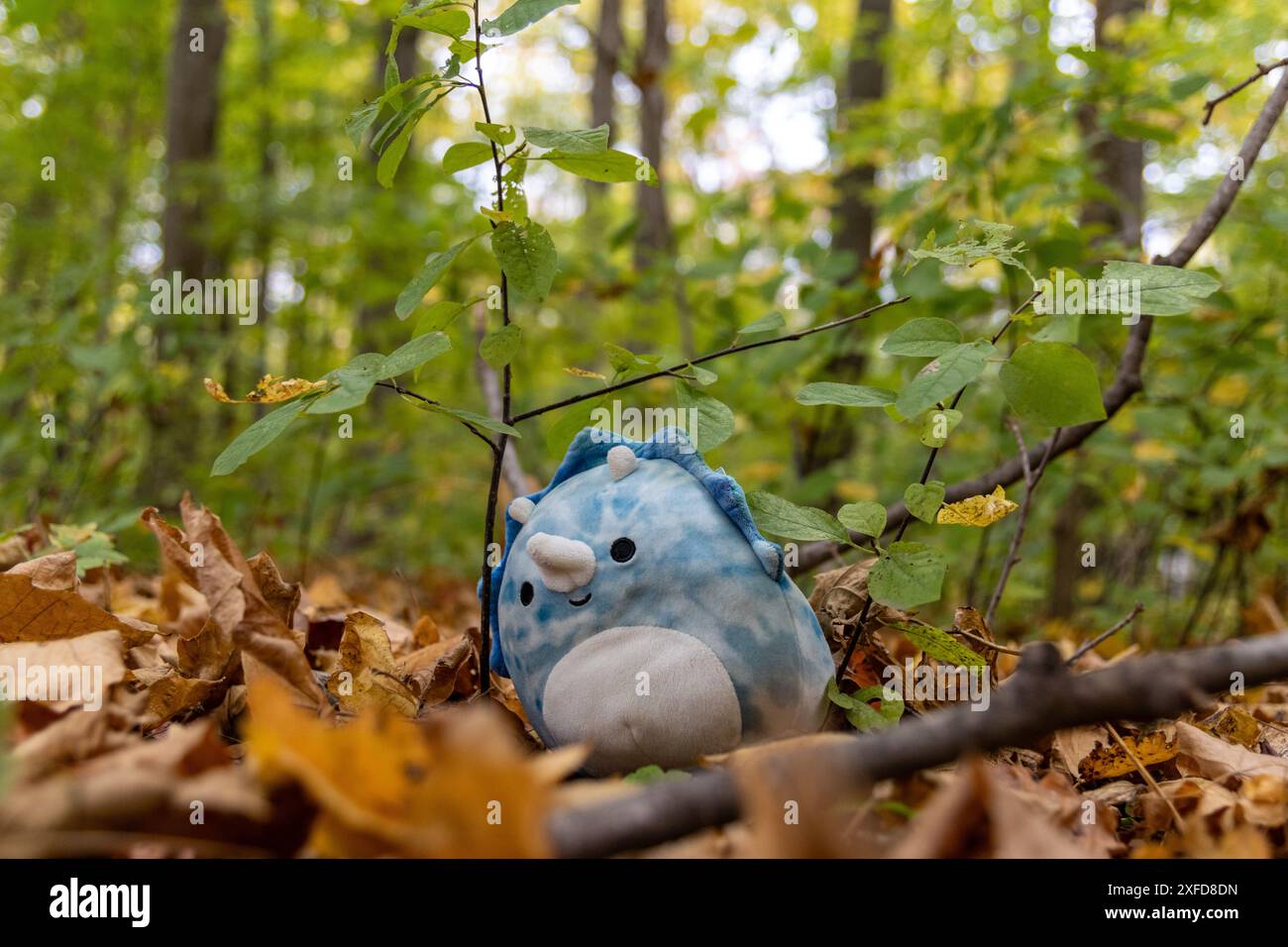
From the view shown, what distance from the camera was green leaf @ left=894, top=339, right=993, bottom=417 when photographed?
4.02 ft

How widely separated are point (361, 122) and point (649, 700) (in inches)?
37.7

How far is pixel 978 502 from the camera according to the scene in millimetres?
1440

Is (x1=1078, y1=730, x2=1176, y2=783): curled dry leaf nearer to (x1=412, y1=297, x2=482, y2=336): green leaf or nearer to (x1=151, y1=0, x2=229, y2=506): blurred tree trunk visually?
(x1=412, y1=297, x2=482, y2=336): green leaf

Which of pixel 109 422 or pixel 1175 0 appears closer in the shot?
pixel 1175 0

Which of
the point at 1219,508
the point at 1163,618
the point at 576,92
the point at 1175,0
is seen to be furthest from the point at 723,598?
the point at 576,92

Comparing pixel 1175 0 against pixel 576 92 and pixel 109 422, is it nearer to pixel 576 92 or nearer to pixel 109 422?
pixel 109 422

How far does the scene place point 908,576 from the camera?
4.36ft

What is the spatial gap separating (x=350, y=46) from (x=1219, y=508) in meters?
6.81

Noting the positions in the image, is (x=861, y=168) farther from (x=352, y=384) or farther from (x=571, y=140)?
(x=352, y=384)

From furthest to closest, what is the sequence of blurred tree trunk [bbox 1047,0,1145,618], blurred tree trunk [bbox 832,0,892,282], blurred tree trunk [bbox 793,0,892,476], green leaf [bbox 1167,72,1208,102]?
blurred tree trunk [bbox 832,0,892,282]
blurred tree trunk [bbox 1047,0,1145,618]
blurred tree trunk [bbox 793,0,892,476]
green leaf [bbox 1167,72,1208,102]

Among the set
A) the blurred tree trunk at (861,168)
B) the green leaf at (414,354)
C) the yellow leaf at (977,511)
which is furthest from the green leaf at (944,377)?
the blurred tree trunk at (861,168)

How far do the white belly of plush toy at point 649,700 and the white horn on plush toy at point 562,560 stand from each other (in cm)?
9

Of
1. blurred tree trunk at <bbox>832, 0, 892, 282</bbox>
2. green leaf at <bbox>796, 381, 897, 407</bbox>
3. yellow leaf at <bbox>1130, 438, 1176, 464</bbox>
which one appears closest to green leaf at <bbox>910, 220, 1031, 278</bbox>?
green leaf at <bbox>796, 381, 897, 407</bbox>

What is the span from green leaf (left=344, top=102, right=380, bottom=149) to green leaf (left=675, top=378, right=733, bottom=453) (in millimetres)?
629
